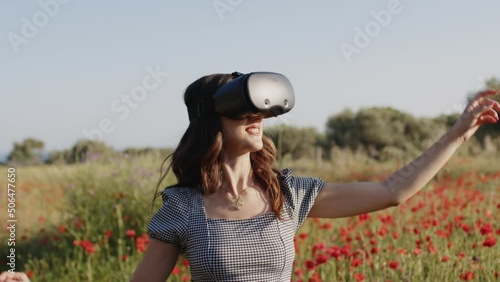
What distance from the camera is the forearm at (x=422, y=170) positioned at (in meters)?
2.33

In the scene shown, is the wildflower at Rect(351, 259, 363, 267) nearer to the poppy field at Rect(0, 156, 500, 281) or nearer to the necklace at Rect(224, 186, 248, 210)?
the poppy field at Rect(0, 156, 500, 281)

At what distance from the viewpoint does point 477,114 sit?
225 cm

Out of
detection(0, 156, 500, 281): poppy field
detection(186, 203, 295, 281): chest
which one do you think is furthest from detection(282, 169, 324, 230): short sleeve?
detection(0, 156, 500, 281): poppy field

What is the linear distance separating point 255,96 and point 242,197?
403 mm

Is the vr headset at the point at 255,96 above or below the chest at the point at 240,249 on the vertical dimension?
above

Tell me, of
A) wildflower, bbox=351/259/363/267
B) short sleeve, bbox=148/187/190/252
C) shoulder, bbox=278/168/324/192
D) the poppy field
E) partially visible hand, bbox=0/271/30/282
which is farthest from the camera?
the poppy field

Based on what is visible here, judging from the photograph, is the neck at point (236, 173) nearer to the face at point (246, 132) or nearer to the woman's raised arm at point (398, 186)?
the face at point (246, 132)

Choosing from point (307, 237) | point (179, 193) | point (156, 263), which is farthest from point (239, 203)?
point (307, 237)

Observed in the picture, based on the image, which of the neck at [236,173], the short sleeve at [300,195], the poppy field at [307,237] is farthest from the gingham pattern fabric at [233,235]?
the poppy field at [307,237]

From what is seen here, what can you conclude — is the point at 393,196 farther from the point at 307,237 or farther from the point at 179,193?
the point at 307,237

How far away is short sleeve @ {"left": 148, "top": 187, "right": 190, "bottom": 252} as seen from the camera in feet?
7.60

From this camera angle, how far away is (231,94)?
2.23 metres

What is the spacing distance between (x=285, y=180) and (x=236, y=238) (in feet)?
1.06

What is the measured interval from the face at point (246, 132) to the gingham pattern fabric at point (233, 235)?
24 cm
